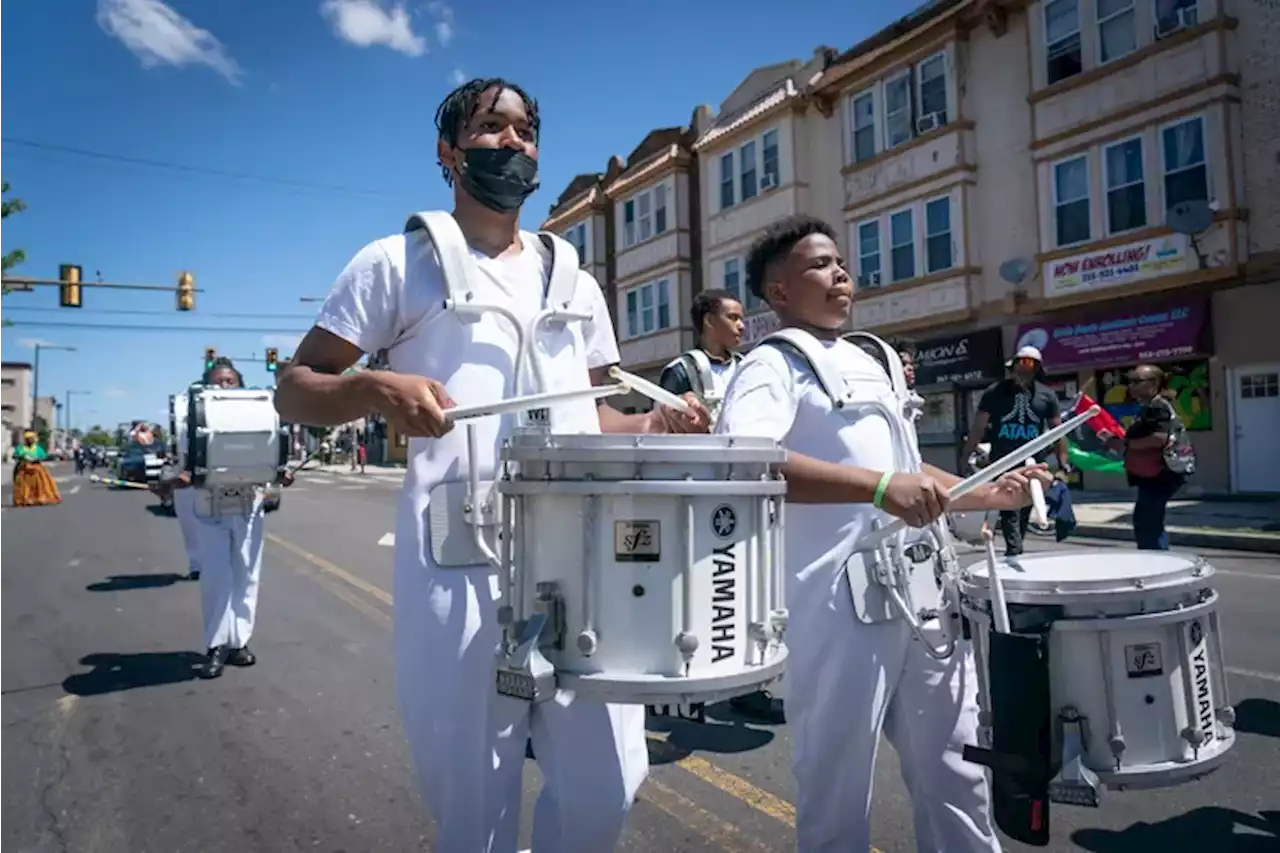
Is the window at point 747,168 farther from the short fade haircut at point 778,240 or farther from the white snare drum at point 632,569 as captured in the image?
the white snare drum at point 632,569

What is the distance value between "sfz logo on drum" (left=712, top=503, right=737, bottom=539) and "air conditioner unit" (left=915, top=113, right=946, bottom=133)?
65.8ft

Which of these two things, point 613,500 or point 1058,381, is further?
point 1058,381

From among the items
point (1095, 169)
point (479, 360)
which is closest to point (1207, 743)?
point (479, 360)

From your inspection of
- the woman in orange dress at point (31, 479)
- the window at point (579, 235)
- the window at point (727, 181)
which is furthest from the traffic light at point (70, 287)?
the window at point (727, 181)

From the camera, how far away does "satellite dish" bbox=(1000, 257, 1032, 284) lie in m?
18.1

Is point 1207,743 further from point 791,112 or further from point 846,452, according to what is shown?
point 791,112

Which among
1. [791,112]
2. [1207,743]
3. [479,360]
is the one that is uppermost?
[791,112]

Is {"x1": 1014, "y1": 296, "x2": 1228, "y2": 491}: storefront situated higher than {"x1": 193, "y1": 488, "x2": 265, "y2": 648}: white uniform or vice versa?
{"x1": 1014, "y1": 296, "x2": 1228, "y2": 491}: storefront

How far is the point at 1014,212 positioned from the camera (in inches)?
742

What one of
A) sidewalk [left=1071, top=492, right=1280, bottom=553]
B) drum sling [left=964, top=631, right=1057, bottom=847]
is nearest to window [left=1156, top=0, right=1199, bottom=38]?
sidewalk [left=1071, top=492, right=1280, bottom=553]

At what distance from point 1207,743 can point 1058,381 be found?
17266 mm

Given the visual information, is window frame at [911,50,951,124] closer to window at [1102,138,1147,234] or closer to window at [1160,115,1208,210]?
window at [1102,138,1147,234]

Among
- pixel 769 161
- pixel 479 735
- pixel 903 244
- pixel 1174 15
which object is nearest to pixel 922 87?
pixel 903 244

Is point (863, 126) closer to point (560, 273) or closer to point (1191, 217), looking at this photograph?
point (1191, 217)
